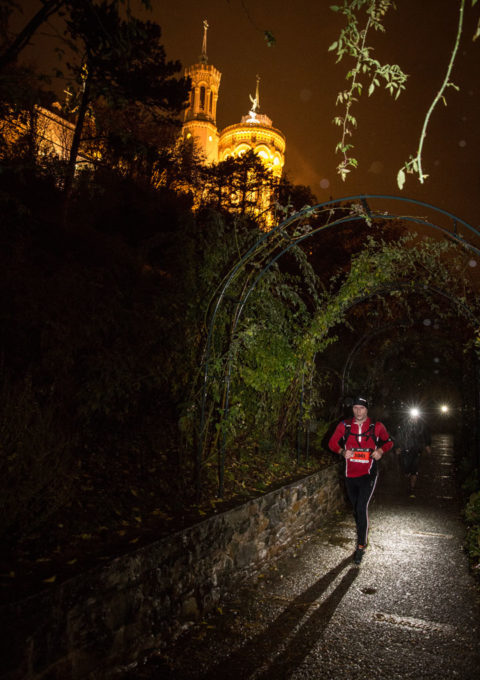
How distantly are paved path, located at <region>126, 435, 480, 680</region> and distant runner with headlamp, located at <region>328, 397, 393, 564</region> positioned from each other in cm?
63

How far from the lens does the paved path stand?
10.3ft

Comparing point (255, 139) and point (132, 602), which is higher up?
point (255, 139)

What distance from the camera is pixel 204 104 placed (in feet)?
215

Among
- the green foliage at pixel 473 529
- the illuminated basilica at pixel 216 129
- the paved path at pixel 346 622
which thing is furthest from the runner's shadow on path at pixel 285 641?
the illuminated basilica at pixel 216 129

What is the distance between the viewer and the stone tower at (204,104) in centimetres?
6128

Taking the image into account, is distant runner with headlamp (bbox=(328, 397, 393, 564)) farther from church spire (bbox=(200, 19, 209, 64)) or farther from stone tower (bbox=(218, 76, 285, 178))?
church spire (bbox=(200, 19, 209, 64))

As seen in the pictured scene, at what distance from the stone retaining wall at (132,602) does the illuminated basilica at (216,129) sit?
59362 millimetres

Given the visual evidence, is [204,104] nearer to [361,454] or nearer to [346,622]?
[361,454]

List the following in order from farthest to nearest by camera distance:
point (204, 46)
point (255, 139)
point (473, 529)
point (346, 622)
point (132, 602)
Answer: point (204, 46)
point (255, 139)
point (473, 529)
point (346, 622)
point (132, 602)

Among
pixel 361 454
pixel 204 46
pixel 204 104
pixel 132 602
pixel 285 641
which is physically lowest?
pixel 285 641

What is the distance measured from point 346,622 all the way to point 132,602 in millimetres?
1858

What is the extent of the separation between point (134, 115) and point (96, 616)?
79.4 ft

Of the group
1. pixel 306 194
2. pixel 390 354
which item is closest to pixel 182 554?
pixel 390 354

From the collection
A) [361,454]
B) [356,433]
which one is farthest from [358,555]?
[356,433]
